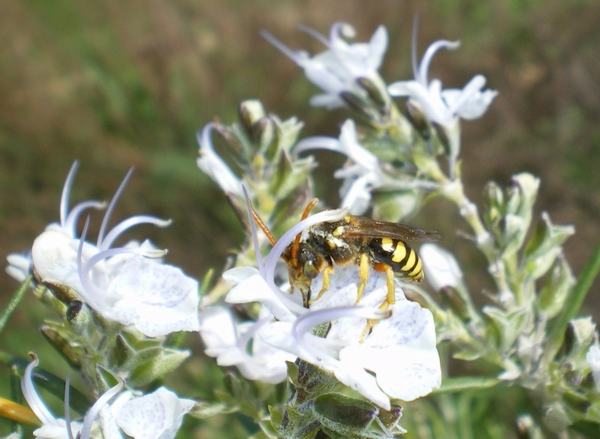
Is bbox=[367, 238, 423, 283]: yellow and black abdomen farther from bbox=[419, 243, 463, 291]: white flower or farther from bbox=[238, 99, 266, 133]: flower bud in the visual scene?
bbox=[238, 99, 266, 133]: flower bud

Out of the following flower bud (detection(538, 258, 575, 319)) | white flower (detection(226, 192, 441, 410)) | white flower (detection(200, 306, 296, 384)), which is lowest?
flower bud (detection(538, 258, 575, 319))

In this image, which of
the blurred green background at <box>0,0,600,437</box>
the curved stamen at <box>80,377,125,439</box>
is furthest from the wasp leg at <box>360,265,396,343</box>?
the blurred green background at <box>0,0,600,437</box>

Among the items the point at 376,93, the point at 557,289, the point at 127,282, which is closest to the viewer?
the point at 127,282

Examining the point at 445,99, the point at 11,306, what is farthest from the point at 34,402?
the point at 445,99

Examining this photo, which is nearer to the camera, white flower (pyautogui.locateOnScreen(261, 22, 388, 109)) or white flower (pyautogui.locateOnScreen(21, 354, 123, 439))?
white flower (pyautogui.locateOnScreen(21, 354, 123, 439))

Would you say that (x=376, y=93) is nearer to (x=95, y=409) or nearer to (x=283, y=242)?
Result: (x=283, y=242)

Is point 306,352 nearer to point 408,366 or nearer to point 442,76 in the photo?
point 408,366
